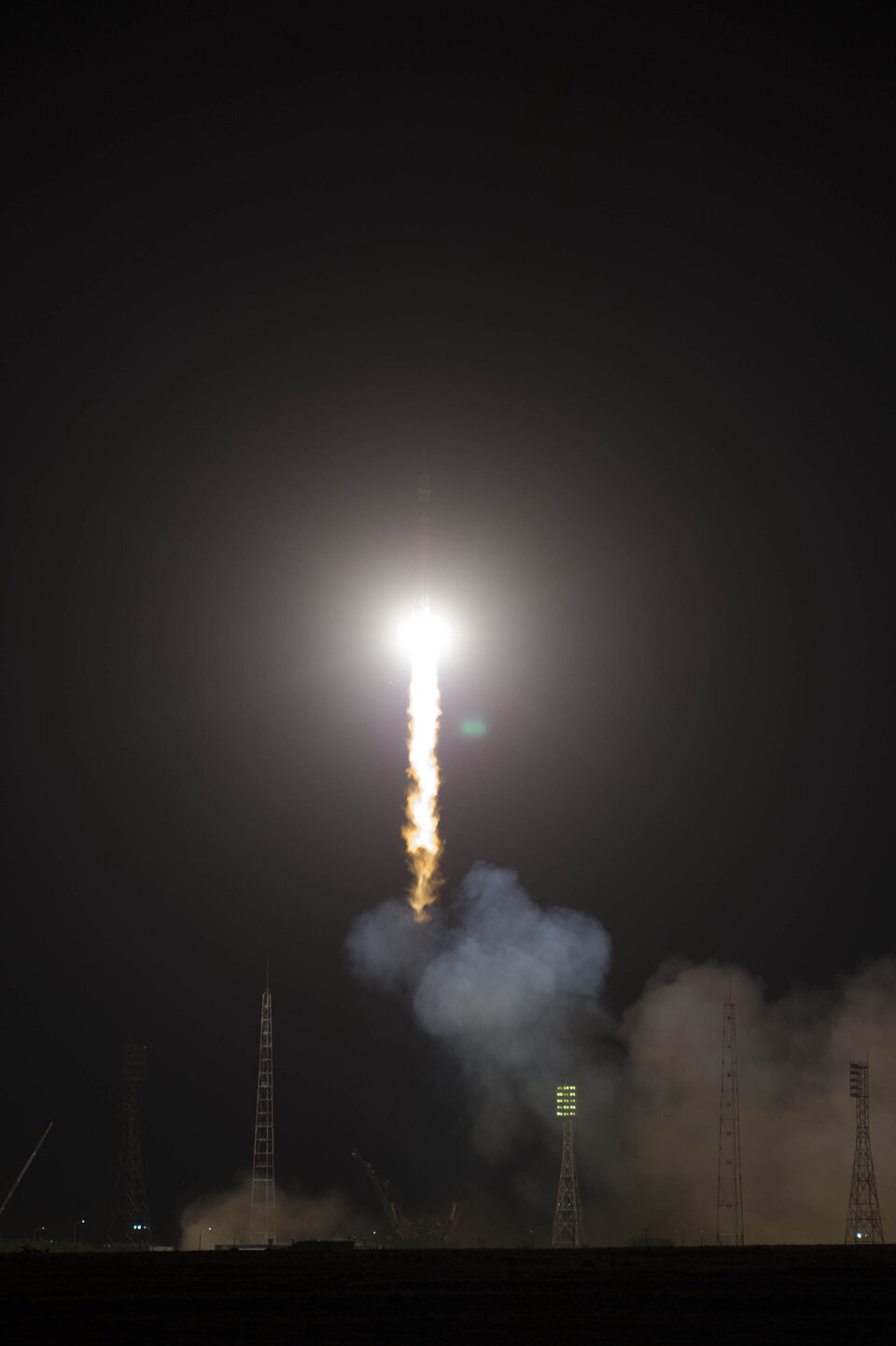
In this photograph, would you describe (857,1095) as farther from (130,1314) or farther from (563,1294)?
(130,1314)

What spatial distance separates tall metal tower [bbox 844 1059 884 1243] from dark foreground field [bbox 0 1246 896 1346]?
32863mm

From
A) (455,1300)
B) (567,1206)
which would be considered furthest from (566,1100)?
(455,1300)

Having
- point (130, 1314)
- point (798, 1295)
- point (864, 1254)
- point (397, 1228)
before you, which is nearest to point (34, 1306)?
point (130, 1314)

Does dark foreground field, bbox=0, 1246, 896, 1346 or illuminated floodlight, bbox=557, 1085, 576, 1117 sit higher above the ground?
illuminated floodlight, bbox=557, 1085, 576, 1117

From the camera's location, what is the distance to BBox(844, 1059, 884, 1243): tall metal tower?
109m

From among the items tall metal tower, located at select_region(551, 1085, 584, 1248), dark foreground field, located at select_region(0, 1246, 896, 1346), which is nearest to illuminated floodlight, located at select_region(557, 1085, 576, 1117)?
tall metal tower, located at select_region(551, 1085, 584, 1248)

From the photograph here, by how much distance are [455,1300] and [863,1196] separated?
233 ft

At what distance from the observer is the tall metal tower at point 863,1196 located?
109375mm

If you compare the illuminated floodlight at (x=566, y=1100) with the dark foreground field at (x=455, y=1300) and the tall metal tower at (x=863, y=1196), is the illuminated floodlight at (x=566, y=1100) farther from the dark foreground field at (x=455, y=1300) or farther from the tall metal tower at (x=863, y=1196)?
the dark foreground field at (x=455, y=1300)

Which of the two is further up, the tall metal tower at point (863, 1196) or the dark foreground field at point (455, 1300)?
the tall metal tower at point (863, 1196)

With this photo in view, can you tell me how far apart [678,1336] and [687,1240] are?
8048cm

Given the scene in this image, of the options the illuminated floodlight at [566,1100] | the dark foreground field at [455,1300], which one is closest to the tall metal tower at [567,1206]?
the illuminated floodlight at [566,1100]

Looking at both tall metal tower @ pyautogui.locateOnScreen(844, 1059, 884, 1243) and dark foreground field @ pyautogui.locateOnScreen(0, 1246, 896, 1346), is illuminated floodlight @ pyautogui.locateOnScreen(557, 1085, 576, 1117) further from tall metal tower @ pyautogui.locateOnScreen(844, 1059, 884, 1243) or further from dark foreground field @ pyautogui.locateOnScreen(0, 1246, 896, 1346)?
dark foreground field @ pyautogui.locateOnScreen(0, 1246, 896, 1346)

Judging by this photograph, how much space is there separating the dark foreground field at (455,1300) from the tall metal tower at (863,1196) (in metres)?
32.9
